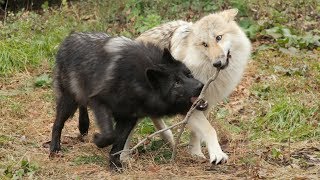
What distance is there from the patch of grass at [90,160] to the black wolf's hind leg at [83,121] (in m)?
0.69

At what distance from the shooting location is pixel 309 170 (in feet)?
18.8

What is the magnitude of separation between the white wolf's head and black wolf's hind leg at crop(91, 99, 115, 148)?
1174 mm

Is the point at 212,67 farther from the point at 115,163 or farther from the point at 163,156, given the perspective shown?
the point at 115,163

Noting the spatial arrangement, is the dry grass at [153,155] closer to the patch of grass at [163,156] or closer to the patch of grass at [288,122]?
the patch of grass at [163,156]

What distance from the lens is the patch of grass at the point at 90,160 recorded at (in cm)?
624

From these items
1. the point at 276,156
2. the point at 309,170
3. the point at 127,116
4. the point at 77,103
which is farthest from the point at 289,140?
the point at 77,103

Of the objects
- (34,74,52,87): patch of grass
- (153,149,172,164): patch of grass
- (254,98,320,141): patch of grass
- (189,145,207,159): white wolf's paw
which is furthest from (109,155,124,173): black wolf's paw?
(34,74,52,87): patch of grass

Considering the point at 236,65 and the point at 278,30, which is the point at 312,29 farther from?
the point at 236,65

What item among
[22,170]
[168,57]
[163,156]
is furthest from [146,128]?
[22,170]

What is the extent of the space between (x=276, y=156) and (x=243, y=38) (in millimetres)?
1318

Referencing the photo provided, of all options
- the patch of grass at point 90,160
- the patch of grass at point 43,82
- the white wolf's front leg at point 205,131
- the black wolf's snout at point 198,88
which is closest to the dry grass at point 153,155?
the patch of grass at point 90,160

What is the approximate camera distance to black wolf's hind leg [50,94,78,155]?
21.7ft

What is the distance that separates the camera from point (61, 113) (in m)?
6.64

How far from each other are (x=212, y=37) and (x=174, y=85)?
2.68ft
